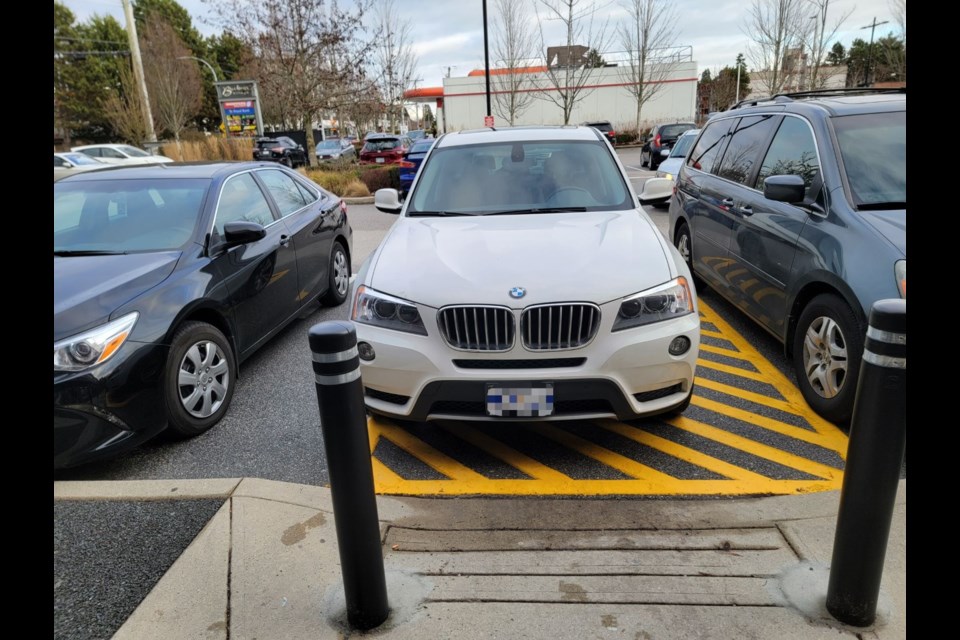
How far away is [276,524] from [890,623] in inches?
95.2

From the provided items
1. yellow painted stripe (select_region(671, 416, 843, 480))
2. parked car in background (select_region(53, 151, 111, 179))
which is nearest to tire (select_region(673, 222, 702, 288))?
yellow painted stripe (select_region(671, 416, 843, 480))

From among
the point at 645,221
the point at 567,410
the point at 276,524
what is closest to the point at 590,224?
the point at 645,221

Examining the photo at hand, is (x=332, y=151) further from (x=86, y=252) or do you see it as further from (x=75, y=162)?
(x=86, y=252)

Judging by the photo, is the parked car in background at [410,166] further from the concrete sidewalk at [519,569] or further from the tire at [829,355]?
the concrete sidewalk at [519,569]

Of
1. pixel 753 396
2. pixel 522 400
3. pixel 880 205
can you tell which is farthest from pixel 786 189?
pixel 522 400

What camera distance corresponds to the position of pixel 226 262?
13.9ft

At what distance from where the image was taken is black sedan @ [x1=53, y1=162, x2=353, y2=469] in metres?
3.11

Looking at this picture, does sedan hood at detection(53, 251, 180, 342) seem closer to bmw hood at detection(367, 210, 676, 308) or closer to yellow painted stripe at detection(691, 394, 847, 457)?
bmw hood at detection(367, 210, 676, 308)

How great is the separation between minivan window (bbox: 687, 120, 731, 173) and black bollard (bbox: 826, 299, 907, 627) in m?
4.49

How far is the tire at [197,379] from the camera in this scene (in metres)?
3.51

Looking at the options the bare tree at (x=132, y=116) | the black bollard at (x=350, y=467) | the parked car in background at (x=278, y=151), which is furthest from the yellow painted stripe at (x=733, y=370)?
the bare tree at (x=132, y=116)

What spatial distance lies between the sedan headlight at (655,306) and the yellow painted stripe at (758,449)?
0.91 metres

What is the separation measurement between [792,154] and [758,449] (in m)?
2.26
